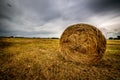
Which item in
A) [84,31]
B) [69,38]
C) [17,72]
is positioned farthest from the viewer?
[69,38]

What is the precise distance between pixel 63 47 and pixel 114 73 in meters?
2.98

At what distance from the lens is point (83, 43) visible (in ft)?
19.0

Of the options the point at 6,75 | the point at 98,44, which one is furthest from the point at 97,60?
the point at 6,75

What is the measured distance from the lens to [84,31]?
5719 millimetres

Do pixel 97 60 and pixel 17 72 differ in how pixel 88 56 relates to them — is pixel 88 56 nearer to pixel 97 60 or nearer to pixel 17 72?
pixel 97 60

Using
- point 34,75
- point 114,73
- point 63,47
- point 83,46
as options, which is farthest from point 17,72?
point 114,73

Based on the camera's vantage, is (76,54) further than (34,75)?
Yes

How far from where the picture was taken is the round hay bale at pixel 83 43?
17.5 feet

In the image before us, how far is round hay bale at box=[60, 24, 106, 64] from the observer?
17.5 ft

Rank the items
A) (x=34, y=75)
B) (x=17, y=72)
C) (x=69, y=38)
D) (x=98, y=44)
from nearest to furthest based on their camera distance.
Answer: (x=34, y=75), (x=17, y=72), (x=98, y=44), (x=69, y=38)

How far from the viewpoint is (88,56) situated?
559cm

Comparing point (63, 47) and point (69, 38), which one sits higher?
point (69, 38)

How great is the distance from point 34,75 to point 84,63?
→ 2.71 metres

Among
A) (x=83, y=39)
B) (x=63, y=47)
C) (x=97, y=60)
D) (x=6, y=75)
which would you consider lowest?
(x=6, y=75)
